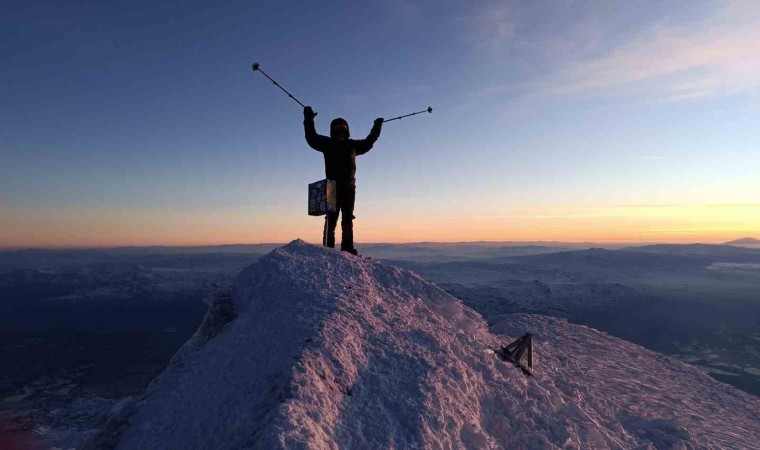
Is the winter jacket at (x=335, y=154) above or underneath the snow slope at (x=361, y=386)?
above

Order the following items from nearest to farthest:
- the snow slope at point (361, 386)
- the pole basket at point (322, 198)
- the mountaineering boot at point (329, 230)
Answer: the snow slope at point (361, 386) → the pole basket at point (322, 198) → the mountaineering boot at point (329, 230)

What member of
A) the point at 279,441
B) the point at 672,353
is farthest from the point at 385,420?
the point at 672,353

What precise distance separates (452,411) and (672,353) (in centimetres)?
7417

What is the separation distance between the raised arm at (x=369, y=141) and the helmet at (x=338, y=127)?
0.45m

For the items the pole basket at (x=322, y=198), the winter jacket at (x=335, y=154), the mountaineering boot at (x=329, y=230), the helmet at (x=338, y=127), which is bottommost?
the mountaineering boot at (x=329, y=230)

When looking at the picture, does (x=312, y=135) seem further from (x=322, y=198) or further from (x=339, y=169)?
(x=322, y=198)

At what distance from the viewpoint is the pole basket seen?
10.6 meters

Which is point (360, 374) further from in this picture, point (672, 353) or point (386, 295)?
point (672, 353)

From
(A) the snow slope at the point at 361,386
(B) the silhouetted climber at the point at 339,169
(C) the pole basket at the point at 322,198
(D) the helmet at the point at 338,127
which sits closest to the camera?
(A) the snow slope at the point at 361,386

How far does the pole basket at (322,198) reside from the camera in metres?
10.6

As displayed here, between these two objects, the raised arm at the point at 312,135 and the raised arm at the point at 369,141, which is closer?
the raised arm at the point at 312,135

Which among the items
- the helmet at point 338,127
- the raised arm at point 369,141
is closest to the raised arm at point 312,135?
the helmet at point 338,127

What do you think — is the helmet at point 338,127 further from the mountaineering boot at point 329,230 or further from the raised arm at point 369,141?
the mountaineering boot at point 329,230

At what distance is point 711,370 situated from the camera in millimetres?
51469
